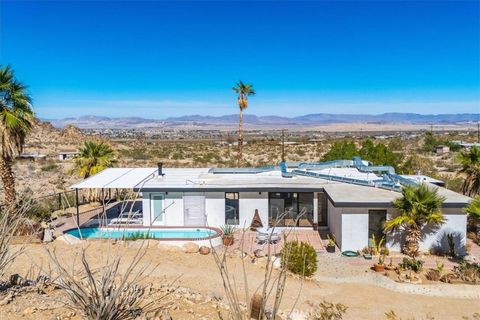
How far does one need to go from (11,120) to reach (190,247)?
926 centimetres

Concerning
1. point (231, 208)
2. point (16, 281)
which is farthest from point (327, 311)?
point (231, 208)

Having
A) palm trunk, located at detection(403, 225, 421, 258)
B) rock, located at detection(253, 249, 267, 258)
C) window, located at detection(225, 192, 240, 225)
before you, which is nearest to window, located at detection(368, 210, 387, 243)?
palm trunk, located at detection(403, 225, 421, 258)

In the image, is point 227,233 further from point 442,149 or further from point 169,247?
point 442,149

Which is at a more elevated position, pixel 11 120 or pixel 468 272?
pixel 11 120

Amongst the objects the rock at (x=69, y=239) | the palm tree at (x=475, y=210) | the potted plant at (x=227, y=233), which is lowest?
the potted plant at (x=227, y=233)

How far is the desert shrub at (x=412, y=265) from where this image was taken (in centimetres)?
1467

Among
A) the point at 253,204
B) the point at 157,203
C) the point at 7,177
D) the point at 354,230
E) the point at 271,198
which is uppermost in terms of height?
the point at 7,177

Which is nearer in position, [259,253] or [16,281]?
[16,281]

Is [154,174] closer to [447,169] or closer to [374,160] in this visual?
[374,160]

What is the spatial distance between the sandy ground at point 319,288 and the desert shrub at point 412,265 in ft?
4.50

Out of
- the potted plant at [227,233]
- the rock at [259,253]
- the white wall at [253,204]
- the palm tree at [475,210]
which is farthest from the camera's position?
the white wall at [253,204]

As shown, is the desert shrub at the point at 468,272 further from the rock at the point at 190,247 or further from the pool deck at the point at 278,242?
the rock at the point at 190,247

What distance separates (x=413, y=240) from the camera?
644 inches

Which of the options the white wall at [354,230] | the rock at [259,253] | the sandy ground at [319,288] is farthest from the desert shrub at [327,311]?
the white wall at [354,230]
